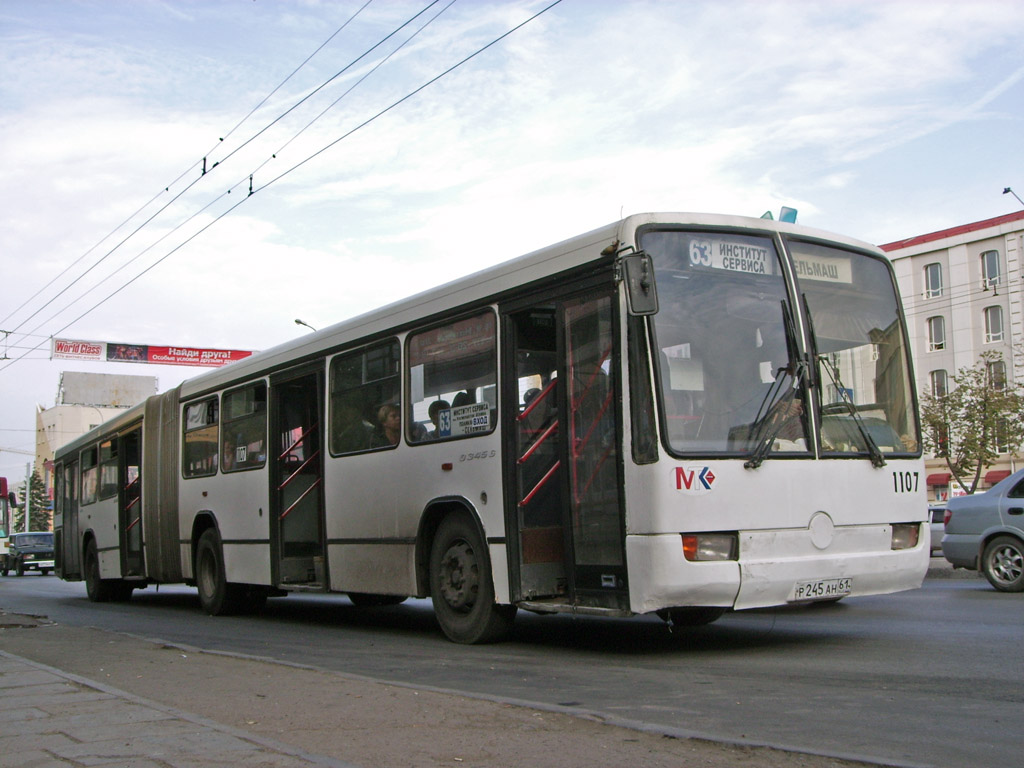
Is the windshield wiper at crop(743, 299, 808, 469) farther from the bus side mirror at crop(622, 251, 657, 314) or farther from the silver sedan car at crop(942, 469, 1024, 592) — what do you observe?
the silver sedan car at crop(942, 469, 1024, 592)

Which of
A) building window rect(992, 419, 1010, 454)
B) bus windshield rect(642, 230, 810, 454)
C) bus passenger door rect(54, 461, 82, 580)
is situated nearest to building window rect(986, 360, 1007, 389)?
building window rect(992, 419, 1010, 454)

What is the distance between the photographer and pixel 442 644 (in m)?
9.72

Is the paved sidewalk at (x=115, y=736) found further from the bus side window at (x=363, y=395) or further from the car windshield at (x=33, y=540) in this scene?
the car windshield at (x=33, y=540)

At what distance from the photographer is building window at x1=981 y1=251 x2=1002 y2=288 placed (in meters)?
54.1

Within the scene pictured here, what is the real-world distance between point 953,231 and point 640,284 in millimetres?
53530

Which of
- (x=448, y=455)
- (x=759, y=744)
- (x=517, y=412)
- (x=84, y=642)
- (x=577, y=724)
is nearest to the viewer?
(x=759, y=744)

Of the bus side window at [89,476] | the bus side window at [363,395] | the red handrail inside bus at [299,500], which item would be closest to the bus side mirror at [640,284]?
the bus side window at [363,395]

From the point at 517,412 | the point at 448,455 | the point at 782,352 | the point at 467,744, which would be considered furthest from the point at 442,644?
the point at 467,744

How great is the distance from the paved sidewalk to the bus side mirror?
376 cm

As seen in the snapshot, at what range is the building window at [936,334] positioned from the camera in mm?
56719

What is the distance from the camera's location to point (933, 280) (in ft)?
189

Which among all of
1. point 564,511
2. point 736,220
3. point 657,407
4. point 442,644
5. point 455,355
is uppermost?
point 736,220

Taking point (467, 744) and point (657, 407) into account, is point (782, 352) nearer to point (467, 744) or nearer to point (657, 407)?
point (657, 407)

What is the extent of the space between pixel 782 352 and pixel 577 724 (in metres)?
3.62
